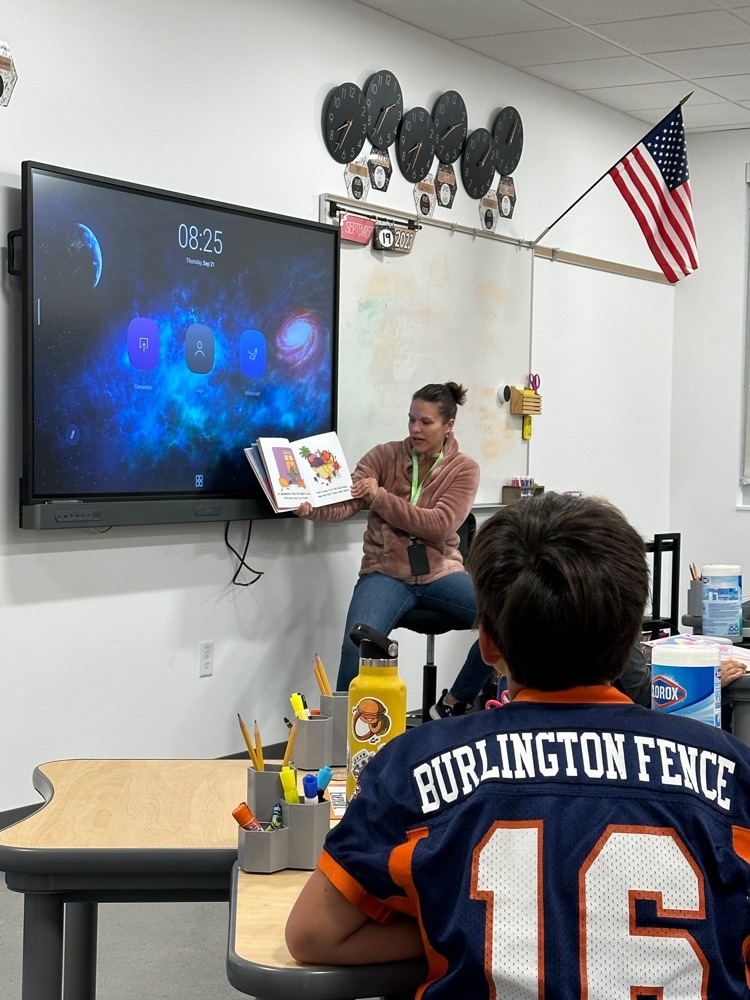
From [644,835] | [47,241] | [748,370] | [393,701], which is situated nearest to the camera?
[644,835]

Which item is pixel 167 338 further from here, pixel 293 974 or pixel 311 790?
pixel 293 974

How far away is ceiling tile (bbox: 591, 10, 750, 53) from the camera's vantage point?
15.4ft

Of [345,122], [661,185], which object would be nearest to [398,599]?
[345,122]

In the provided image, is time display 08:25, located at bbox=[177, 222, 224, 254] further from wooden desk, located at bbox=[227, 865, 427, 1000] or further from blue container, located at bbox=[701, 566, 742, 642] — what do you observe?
wooden desk, located at bbox=[227, 865, 427, 1000]

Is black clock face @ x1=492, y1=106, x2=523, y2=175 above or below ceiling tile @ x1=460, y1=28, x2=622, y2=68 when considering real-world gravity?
below

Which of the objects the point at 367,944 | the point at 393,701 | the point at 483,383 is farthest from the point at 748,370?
the point at 367,944

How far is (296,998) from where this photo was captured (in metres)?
1.17

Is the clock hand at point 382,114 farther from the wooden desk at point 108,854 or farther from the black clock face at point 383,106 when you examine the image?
the wooden desk at point 108,854

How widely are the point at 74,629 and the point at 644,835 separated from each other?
109 inches

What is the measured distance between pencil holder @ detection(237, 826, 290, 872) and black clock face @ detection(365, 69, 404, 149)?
3630mm

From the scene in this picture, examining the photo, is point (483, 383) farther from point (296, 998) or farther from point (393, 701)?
point (296, 998)

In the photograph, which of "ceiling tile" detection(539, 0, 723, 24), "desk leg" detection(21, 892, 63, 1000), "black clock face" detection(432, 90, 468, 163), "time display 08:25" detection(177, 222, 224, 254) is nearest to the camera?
"desk leg" detection(21, 892, 63, 1000)

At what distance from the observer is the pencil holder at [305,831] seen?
145cm

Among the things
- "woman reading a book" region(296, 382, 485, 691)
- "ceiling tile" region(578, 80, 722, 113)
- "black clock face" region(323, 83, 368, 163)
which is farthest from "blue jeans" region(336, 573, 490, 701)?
"ceiling tile" region(578, 80, 722, 113)
